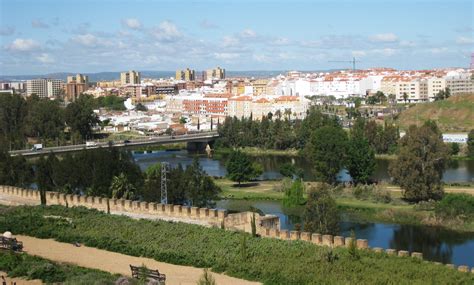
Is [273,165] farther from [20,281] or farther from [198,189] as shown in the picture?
[20,281]

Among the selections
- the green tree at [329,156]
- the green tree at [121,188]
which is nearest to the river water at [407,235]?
the green tree at [329,156]

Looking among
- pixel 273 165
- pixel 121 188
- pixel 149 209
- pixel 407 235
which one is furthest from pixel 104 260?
pixel 273 165

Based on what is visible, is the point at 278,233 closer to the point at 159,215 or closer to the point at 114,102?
the point at 159,215

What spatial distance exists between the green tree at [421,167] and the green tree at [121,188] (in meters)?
13.6

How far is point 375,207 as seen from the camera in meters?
36.5

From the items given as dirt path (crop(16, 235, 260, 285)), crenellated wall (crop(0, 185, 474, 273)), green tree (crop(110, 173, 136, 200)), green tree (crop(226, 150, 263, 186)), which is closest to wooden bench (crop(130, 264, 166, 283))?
dirt path (crop(16, 235, 260, 285))

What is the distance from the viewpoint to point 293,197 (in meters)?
38.4

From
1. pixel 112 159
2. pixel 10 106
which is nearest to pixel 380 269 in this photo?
pixel 112 159

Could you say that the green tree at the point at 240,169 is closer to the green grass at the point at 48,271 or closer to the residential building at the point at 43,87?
the green grass at the point at 48,271

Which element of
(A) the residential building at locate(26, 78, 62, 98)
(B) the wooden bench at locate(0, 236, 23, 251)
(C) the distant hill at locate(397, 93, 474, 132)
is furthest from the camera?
(A) the residential building at locate(26, 78, 62, 98)

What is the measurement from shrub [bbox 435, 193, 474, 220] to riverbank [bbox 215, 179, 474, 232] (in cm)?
36

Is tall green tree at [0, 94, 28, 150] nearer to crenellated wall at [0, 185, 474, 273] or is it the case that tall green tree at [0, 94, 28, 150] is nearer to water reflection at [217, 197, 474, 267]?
water reflection at [217, 197, 474, 267]

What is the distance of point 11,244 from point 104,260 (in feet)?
8.04

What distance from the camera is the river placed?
49.2 meters
